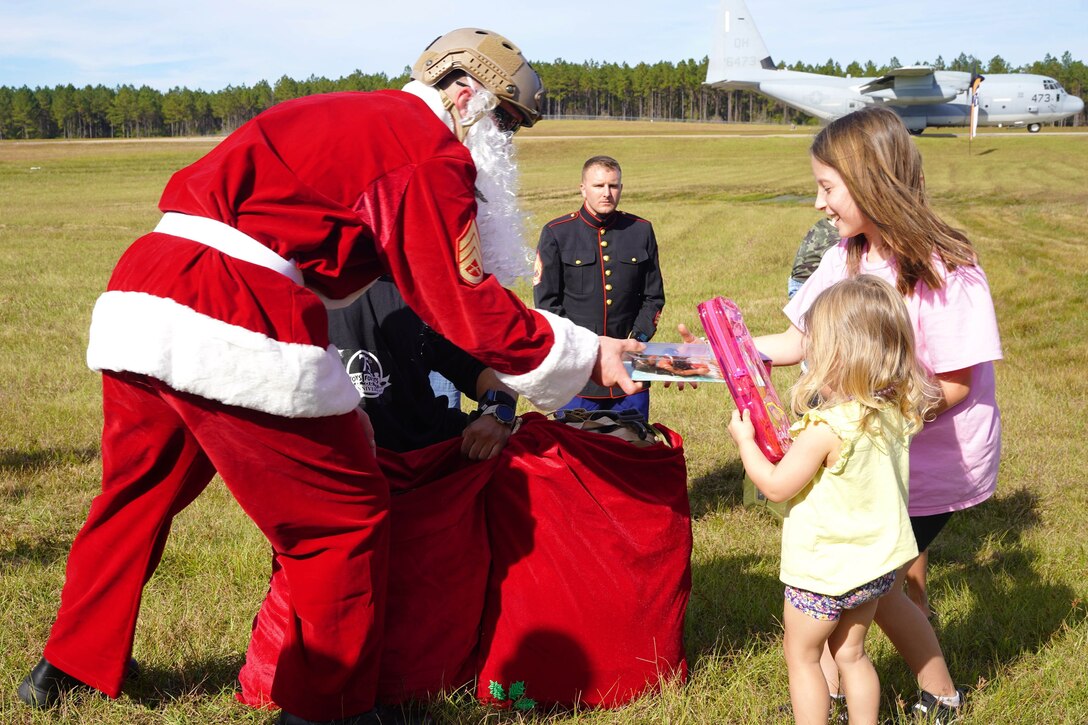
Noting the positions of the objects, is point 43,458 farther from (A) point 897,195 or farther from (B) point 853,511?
(A) point 897,195

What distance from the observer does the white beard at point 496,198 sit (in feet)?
9.73

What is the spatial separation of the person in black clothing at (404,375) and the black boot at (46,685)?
4.01 feet

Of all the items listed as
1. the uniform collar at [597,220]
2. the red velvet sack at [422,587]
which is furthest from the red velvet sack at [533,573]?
the uniform collar at [597,220]

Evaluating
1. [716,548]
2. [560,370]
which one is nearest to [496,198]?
[560,370]

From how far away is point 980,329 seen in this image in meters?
2.93

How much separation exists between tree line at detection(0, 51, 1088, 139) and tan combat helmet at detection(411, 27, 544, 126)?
125 metres

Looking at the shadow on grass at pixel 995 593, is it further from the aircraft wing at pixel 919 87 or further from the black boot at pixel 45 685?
the aircraft wing at pixel 919 87

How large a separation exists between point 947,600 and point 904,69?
Answer: 5528cm

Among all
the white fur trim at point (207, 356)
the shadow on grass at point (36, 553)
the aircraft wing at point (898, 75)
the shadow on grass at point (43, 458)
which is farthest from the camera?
the aircraft wing at point (898, 75)

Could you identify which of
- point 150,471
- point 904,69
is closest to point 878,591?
point 150,471

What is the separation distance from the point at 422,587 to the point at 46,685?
1.18 metres

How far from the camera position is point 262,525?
272 centimetres

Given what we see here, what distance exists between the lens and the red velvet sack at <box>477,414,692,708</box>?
10.8ft

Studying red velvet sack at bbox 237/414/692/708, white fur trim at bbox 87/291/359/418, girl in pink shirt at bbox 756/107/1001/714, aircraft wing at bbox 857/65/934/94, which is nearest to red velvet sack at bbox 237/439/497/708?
red velvet sack at bbox 237/414/692/708
